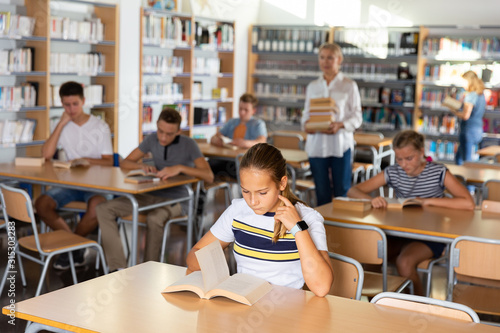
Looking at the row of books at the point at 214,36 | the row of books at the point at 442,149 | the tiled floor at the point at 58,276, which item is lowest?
the tiled floor at the point at 58,276

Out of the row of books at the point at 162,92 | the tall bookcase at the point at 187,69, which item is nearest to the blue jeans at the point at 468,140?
the tall bookcase at the point at 187,69

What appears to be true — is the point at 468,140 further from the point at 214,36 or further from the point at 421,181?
the point at 421,181

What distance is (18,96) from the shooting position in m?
6.07

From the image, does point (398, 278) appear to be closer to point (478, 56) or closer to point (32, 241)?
point (32, 241)

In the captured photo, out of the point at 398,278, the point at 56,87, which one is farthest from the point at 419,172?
the point at 56,87

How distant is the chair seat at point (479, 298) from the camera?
271 centimetres

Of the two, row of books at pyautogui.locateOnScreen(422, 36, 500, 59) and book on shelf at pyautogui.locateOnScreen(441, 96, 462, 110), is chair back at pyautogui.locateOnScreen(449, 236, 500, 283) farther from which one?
row of books at pyautogui.locateOnScreen(422, 36, 500, 59)

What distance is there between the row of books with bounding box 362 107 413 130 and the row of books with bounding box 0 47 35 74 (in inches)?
188

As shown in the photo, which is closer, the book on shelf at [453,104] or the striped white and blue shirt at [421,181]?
the striped white and blue shirt at [421,181]

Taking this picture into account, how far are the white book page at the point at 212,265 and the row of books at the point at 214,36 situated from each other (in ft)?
21.9

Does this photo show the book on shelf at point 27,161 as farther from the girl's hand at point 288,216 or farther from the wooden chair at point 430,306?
the wooden chair at point 430,306

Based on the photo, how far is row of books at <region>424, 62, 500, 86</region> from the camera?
8203 mm

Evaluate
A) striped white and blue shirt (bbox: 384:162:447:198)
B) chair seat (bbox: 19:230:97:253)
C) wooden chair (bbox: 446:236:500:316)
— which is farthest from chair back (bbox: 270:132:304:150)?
wooden chair (bbox: 446:236:500:316)

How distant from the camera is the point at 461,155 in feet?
25.5
